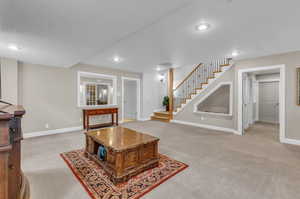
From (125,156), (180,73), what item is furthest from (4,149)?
(180,73)

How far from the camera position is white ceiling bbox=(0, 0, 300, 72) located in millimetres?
1577

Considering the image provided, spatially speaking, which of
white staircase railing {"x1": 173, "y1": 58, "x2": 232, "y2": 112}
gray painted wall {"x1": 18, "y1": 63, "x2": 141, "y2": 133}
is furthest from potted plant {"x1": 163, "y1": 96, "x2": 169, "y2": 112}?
gray painted wall {"x1": 18, "y1": 63, "x2": 141, "y2": 133}

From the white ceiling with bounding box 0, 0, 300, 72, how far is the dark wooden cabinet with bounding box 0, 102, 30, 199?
1.22 m

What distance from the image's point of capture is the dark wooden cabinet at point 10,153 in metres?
0.97

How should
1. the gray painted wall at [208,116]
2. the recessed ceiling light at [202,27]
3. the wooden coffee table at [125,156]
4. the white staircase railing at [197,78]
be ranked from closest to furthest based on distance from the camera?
the wooden coffee table at [125,156]
the recessed ceiling light at [202,27]
the gray painted wall at [208,116]
the white staircase railing at [197,78]

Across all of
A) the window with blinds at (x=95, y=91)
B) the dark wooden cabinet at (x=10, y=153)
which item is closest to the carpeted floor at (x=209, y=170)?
the dark wooden cabinet at (x=10, y=153)

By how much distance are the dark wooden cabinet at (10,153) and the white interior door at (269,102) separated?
8.15m

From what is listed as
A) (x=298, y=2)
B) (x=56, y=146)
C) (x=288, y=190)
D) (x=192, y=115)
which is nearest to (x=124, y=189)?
(x=288, y=190)

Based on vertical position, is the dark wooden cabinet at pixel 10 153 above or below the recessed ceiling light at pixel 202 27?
below

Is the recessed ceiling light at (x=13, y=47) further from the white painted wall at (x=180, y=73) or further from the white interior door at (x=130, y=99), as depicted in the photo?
the white painted wall at (x=180, y=73)

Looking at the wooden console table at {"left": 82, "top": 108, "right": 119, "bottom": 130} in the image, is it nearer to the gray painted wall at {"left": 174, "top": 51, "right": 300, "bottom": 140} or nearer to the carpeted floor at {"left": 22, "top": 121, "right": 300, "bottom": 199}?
the carpeted floor at {"left": 22, "top": 121, "right": 300, "bottom": 199}

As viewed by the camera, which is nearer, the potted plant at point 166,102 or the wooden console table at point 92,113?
the wooden console table at point 92,113

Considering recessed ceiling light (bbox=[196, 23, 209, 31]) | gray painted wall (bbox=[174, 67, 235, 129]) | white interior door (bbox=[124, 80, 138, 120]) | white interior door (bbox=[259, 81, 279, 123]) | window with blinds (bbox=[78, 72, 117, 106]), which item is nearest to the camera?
recessed ceiling light (bbox=[196, 23, 209, 31])

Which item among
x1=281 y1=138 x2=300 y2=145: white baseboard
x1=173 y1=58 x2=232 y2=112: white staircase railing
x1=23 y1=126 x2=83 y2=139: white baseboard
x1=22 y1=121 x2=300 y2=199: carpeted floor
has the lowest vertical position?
x1=22 y1=121 x2=300 y2=199: carpeted floor
